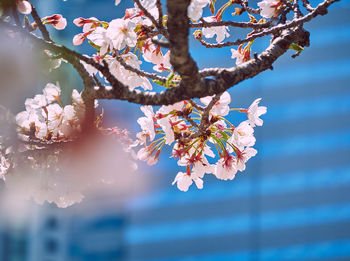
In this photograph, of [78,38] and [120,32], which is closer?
[120,32]

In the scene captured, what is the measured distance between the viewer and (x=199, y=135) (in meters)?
0.83

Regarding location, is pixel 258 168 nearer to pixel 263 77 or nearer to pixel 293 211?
pixel 293 211

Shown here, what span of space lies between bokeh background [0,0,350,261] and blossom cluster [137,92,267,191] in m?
15.2

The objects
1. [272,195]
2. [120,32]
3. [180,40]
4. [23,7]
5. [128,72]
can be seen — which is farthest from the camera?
[272,195]

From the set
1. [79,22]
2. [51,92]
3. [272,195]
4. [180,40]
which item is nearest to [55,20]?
[79,22]

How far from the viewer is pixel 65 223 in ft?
57.9

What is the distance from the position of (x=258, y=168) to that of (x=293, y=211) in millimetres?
1926

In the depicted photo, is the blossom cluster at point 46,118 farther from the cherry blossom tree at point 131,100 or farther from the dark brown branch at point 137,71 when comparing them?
the dark brown branch at point 137,71

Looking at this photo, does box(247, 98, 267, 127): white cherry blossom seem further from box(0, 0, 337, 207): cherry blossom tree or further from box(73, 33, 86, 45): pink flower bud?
box(73, 33, 86, 45): pink flower bud

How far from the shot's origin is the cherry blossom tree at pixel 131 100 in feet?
2.18

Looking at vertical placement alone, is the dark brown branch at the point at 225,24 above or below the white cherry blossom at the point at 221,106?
above

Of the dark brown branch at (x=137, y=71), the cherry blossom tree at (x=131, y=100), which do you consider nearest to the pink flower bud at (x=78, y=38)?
the cherry blossom tree at (x=131, y=100)

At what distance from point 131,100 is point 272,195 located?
1674cm

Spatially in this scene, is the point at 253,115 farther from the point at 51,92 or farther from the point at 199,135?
the point at 51,92
